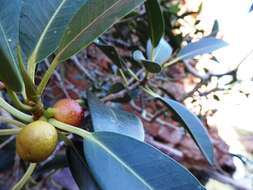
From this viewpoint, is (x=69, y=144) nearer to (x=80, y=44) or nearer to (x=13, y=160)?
(x=80, y=44)

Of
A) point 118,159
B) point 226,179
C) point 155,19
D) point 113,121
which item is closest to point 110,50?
point 155,19

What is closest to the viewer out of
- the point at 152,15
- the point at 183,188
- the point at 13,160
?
the point at 183,188

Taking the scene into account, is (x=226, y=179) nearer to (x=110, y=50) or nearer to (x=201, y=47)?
(x=201, y=47)

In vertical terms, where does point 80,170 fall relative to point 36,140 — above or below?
below

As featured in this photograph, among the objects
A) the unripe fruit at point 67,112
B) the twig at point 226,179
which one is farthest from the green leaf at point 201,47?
the twig at point 226,179

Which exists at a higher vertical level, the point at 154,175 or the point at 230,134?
the point at 154,175

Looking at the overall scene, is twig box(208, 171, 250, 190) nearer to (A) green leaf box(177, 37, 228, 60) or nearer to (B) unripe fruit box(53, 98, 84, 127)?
(A) green leaf box(177, 37, 228, 60)

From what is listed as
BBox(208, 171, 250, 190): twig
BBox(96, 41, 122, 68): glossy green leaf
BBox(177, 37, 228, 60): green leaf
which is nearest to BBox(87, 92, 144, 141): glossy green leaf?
BBox(96, 41, 122, 68): glossy green leaf

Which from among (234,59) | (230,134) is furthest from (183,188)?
(230,134)

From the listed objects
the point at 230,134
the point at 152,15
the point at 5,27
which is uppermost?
the point at 5,27
